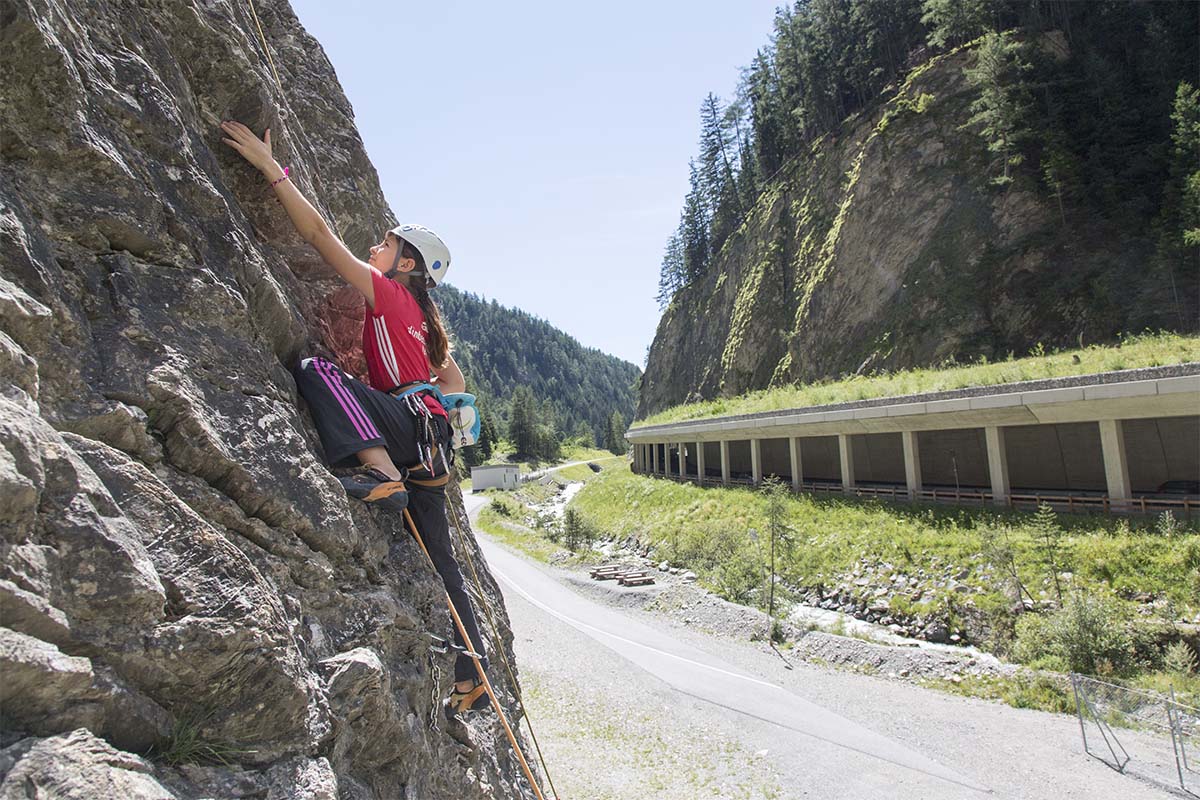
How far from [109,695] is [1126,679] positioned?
68.4 feet

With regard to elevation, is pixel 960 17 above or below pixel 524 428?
above

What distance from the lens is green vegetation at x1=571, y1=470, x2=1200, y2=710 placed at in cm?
1608

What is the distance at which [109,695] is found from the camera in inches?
73.6

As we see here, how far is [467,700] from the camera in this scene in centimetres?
451

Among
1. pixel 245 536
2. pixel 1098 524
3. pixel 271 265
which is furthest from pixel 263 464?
pixel 1098 524

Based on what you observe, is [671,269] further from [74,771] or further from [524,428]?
[74,771]

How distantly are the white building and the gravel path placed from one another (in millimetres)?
61825

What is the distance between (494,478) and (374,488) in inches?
3135

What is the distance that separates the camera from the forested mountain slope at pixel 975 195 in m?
36.0

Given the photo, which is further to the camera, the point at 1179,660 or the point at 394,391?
the point at 1179,660

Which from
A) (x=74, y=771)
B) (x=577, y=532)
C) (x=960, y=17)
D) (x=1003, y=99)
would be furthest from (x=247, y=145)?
(x=960, y=17)

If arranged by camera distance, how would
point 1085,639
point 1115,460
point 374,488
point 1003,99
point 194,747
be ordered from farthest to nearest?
point 1003,99 < point 1115,460 < point 1085,639 < point 374,488 < point 194,747

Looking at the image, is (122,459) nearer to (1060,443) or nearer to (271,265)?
(271,265)

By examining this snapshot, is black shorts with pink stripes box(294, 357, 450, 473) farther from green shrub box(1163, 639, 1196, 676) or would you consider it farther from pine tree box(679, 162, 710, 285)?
pine tree box(679, 162, 710, 285)
